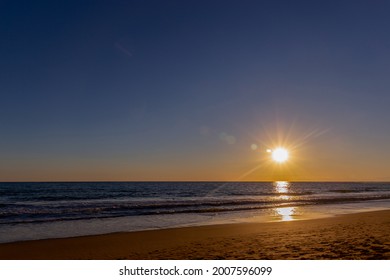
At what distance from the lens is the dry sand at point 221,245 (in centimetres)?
999

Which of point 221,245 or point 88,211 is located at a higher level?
point 88,211

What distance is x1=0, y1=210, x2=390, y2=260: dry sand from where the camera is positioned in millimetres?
9992

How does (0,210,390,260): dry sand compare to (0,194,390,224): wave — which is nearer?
(0,210,390,260): dry sand

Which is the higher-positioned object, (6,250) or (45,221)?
(45,221)

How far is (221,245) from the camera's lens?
11.7 meters

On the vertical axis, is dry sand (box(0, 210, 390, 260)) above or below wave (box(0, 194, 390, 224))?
below

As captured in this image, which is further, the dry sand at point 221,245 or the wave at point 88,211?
the wave at point 88,211

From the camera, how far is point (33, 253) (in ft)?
37.4

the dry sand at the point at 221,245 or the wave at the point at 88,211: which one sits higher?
the wave at the point at 88,211

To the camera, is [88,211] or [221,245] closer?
[221,245]

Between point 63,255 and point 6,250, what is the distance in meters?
2.42
